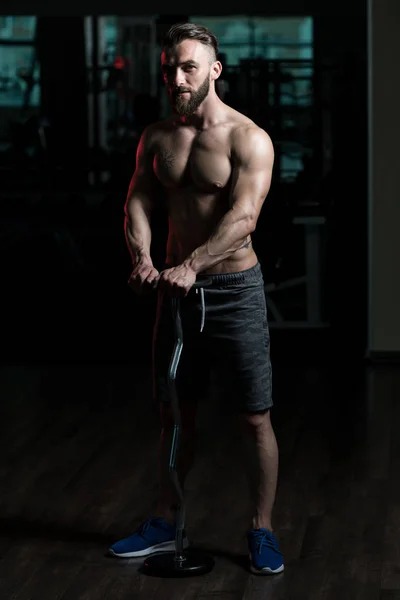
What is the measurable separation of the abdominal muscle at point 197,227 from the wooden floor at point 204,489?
848 millimetres

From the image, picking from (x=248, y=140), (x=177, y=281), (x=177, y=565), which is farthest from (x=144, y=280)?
(x=177, y=565)

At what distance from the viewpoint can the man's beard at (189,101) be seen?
312 cm

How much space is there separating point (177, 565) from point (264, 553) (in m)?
0.24

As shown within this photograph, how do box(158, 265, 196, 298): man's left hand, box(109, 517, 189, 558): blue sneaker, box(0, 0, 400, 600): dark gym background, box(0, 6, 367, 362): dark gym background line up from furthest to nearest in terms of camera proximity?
box(0, 6, 367, 362): dark gym background < box(0, 0, 400, 600): dark gym background < box(109, 517, 189, 558): blue sneaker < box(158, 265, 196, 298): man's left hand

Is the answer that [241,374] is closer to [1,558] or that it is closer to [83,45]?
[1,558]

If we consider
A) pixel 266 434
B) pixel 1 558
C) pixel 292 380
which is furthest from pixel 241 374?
pixel 292 380

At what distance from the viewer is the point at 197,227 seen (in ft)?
10.6

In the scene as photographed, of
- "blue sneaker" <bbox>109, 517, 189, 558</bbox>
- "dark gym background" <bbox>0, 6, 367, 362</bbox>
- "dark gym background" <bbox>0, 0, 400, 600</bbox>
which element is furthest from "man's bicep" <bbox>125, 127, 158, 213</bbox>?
"dark gym background" <bbox>0, 6, 367, 362</bbox>

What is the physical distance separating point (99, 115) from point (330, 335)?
173 cm

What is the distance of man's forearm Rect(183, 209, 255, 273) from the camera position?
10.2ft

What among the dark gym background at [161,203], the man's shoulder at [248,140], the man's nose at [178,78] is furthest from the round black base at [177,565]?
the dark gym background at [161,203]

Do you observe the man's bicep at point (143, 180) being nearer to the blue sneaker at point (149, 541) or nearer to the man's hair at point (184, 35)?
the man's hair at point (184, 35)

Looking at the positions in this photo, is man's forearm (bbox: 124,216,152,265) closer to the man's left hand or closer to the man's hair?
the man's left hand

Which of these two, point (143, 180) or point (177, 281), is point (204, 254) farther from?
point (143, 180)
